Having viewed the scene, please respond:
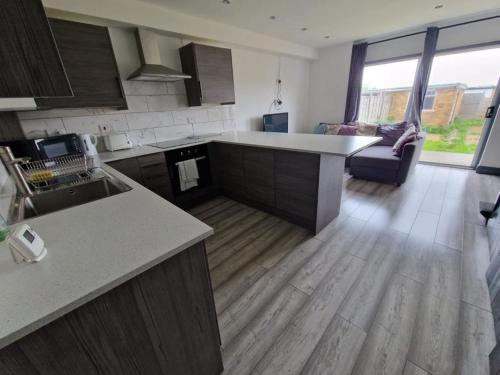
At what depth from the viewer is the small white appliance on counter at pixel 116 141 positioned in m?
2.52

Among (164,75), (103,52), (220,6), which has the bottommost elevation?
(164,75)

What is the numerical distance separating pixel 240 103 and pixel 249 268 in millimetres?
3068

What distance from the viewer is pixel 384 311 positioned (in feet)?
4.73

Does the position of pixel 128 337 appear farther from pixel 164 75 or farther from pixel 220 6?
pixel 220 6

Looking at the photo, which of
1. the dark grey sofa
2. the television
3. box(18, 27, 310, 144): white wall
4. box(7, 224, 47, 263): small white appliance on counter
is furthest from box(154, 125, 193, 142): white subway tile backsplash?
the dark grey sofa

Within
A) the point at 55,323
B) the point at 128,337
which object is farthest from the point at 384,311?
the point at 55,323

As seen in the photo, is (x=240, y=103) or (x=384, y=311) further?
(x=240, y=103)

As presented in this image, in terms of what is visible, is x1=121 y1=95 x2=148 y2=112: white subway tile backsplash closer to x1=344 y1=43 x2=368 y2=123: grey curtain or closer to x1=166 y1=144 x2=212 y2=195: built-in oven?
x1=166 y1=144 x2=212 y2=195: built-in oven

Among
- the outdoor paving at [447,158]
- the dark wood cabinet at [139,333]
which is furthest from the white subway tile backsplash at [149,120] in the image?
the outdoor paving at [447,158]

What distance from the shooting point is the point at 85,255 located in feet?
2.39

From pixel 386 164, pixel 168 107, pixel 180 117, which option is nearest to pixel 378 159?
pixel 386 164

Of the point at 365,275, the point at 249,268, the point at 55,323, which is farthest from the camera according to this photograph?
the point at 249,268

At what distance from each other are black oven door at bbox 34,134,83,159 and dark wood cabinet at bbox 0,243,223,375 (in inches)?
76.7

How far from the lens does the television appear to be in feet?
13.8
